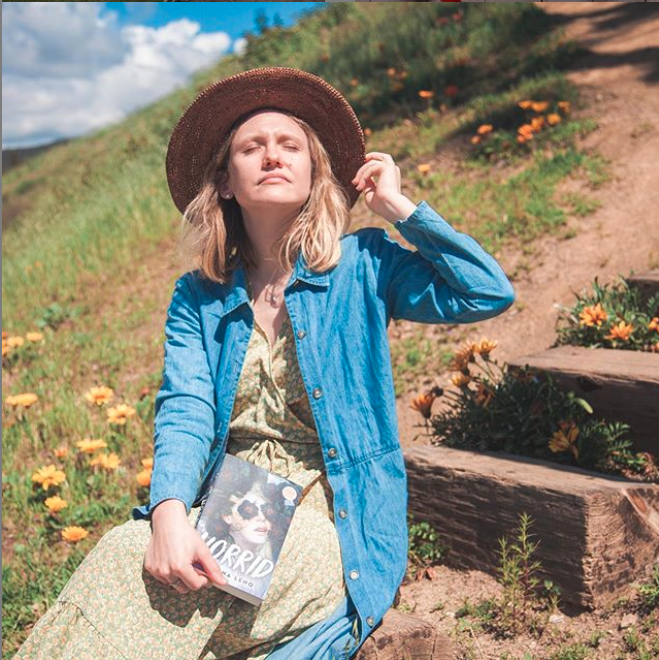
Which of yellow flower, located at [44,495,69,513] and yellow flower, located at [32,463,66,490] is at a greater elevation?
yellow flower, located at [32,463,66,490]

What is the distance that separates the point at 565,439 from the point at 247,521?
132 centimetres

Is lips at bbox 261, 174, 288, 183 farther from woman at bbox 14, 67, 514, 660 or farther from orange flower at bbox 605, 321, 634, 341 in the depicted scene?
orange flower at bbox 605, 321, 634, 341

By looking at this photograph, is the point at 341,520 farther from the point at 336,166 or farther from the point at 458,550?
the point at 336,166

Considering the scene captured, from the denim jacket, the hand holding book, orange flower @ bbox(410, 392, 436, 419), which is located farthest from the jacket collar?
orange flower @ bbox(410, 392, 436, 419)

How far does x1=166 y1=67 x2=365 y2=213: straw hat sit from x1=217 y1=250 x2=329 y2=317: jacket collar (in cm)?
37

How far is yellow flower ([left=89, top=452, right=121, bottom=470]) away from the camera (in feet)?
11.7

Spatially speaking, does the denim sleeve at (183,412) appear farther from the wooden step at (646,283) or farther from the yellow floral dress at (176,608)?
the wooden step at (646,283)

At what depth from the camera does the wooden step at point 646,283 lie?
3533mm

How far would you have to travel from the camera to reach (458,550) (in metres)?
2.84

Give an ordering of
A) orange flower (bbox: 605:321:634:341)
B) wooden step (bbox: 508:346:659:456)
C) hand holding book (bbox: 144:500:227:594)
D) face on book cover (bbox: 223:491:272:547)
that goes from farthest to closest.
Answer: orange flower (bbox: 605:321:634:341), wooden step (bbox: 508:346:659:456), face on book cover (bbox: 223:491:272:547), hand holding book (bbox: 144:500:227:594)

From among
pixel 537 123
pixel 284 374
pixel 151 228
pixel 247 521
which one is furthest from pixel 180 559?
pixel 151 228

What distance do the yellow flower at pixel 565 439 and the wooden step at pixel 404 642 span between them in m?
0.94

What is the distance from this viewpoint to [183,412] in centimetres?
224

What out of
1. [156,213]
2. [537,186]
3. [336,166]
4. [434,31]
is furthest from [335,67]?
[336,166]
